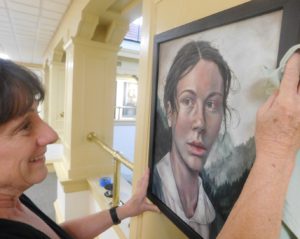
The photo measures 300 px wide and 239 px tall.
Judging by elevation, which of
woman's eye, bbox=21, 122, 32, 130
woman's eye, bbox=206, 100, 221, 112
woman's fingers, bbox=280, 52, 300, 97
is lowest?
woman's eye, bbox=21, 122, 32, 130

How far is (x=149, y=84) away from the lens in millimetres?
865

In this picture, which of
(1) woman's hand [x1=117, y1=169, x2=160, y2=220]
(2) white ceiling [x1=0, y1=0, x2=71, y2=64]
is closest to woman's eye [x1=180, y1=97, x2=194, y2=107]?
(1) woman's hand [x1=117, y1=169, x2=160, y2=220]

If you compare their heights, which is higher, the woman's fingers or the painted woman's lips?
the woman's fingers

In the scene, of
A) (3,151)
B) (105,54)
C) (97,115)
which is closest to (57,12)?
(105,54)

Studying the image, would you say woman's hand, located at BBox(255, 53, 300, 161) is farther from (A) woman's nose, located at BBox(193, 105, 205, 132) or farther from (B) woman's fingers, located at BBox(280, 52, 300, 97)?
(A) woman's nose, located at BBox(193, 105, 205, 132)

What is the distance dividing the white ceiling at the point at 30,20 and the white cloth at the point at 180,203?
2083 mm

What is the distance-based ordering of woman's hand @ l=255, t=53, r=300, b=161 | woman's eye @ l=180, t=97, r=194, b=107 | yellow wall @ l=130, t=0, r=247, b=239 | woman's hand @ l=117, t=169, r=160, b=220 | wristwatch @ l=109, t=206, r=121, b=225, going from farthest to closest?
1. wristwatch @ l=109, t=206, r=121, b=225
2. woman's hand @ l=117, t=169, r=160, b=220
3. yellow wall @ l=130, t=0, r=247, b=239
4. woman's eye @ l=180, t=97, r=194, b=107
5. woman's hand @ l=255, t=53, r=300, b=161

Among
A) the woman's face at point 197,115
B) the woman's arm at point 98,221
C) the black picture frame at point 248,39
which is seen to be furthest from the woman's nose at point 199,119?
the woman's arm at point 98,221

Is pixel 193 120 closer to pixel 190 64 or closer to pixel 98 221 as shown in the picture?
pixel 190 64

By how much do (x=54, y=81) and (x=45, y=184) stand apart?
6.14 ft

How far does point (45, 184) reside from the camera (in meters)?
3.83

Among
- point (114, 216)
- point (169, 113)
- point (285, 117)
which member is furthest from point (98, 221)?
point (285, 117)

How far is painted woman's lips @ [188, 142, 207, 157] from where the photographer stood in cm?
58

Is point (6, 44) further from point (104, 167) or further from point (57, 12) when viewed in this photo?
point (104, 167)
